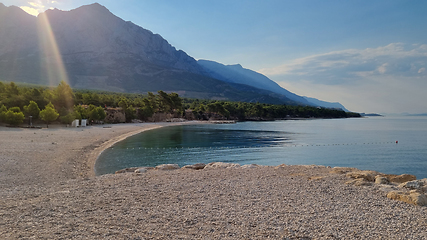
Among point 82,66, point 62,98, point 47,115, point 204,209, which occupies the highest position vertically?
A: point 82,66

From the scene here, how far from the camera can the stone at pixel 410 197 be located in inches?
281

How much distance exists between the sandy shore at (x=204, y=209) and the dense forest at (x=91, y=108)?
1475 inches

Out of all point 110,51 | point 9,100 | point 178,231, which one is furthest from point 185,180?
point 110,51

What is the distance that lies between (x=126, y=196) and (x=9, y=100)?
47024mm

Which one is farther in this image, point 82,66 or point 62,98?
point 82,66

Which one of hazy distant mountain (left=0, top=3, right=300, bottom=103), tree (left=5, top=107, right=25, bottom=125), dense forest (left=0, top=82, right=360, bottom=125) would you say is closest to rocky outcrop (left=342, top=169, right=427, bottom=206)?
tree (left=5, top=107, right=25, bottom=125)

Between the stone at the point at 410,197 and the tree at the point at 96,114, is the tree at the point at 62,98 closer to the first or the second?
the tree at the point at 96,114

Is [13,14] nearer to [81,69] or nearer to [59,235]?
[81,69]

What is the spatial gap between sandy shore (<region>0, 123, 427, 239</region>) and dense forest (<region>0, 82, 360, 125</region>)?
1475 inches

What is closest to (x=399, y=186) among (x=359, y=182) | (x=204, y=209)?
(x=359, y=182)

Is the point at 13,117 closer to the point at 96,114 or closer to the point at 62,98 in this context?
the point at 62,98

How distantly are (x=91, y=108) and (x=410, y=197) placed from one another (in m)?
53.8

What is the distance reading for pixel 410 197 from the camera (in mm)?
7352

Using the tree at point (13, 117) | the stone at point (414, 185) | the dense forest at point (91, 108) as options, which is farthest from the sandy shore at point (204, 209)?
the dense forest at point (91, 108)
